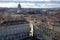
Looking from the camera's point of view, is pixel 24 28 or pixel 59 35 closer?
pixel 59 35

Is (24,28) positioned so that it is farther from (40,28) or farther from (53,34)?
(53,34)

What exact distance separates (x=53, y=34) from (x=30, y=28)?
2.97m

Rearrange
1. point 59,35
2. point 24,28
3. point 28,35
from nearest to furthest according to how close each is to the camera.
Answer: point 59,35, point 28,35, point 24,28

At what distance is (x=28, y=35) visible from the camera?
10.3 metres

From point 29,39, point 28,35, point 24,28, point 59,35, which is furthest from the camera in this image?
point 24,28

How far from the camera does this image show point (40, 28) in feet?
34.9

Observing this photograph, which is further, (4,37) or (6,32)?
(6,32)

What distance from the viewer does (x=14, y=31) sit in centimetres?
1054

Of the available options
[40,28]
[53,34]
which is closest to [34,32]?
[40,28]

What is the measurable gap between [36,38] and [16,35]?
2.84 feet

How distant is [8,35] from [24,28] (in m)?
1.91

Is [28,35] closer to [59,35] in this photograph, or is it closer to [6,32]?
[6,32]

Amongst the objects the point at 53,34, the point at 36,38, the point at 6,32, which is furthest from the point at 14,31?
the point at 53,34

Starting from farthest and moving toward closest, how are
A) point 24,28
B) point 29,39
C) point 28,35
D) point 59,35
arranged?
1. point 24,28
2. point 28,35
3. point 29,39
4. point 59,35
